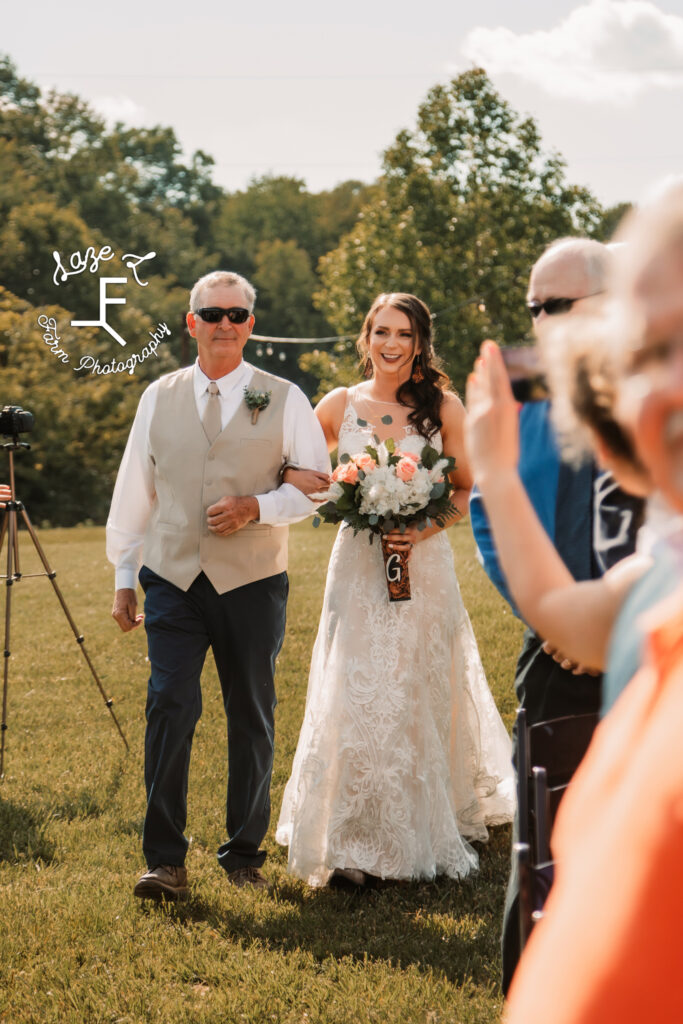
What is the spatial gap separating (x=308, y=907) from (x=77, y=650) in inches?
268

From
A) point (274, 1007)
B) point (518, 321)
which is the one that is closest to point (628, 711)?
point (274, 1007)

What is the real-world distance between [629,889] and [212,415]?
4.20 metres

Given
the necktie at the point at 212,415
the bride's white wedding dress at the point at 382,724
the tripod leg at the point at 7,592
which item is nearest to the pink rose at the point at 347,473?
the bride's white wedding dress at the point at 382,724

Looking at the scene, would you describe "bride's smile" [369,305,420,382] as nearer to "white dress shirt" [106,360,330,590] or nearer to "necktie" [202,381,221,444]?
"white dress shirt" [106,360,330,590]

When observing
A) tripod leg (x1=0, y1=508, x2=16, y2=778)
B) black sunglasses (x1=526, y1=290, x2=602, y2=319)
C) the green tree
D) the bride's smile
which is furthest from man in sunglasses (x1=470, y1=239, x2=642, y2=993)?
the green tree

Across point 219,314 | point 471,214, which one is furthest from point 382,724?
point 471,214

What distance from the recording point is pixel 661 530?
1.20 metres

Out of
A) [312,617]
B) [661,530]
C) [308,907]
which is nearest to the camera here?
[661,530]

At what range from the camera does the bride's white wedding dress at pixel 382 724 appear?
200 inches

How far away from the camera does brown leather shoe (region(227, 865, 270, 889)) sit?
4922 millimetres

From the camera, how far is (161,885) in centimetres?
476

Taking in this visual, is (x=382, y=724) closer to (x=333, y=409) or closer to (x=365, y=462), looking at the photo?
(x=365, y=462)

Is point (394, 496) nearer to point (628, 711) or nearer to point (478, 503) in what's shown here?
point (478, 503)

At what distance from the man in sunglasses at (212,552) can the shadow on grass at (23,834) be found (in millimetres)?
947
